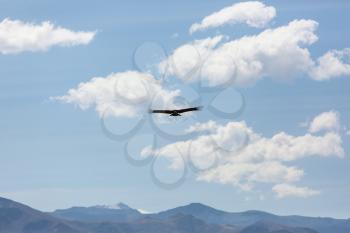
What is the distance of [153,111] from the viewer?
198625mm

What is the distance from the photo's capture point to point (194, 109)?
640ft

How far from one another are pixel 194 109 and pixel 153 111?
10971 mm
